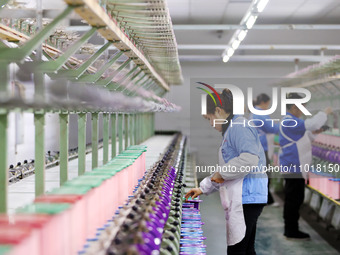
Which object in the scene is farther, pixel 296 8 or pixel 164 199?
pixel 296 8

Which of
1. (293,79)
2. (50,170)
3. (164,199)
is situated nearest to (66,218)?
(164,199)

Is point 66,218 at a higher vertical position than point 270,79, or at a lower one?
lower

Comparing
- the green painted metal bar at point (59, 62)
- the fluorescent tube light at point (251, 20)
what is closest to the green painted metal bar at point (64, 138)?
the green painted metal bar at point (59, 62)

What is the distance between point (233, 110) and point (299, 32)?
8.79 metres

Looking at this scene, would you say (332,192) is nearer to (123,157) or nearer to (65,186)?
(123,157)

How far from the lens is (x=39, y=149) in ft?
8.34

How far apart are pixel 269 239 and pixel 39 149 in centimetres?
445

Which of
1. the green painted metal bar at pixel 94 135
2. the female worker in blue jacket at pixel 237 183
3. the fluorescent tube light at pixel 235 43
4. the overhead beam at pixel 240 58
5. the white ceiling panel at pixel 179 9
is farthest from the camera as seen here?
the overhead beam at pixel 240 58

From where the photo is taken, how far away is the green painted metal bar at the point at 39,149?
2414 mm

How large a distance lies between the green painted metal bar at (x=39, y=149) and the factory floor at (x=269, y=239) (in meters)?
3.09

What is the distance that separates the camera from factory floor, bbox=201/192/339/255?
553 cm

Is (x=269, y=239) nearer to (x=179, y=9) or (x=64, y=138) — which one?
(x=64, y=138)

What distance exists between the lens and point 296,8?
29.8 feet

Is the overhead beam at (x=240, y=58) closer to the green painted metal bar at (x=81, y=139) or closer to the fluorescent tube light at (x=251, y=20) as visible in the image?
the fluorescent tube light at (x=251, y=20)
